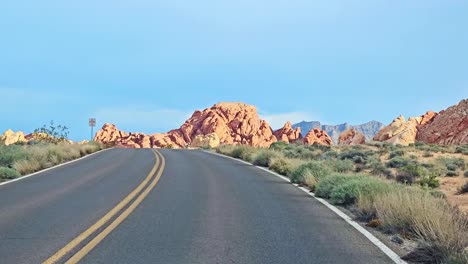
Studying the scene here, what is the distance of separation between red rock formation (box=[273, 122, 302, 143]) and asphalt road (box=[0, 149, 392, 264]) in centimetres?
11226

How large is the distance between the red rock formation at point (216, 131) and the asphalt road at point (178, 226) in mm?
106558

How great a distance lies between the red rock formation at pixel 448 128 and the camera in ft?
261

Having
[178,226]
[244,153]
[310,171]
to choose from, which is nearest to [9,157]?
[310,171]

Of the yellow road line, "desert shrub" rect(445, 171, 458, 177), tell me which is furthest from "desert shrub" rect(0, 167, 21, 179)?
"desert shrub" rect(445, 171, 458, 177)

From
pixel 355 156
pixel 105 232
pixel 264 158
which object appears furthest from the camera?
pixel 355 156

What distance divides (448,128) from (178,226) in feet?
266

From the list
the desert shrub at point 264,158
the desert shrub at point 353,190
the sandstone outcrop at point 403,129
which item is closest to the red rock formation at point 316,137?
the sandstone outcrop at point 403,129

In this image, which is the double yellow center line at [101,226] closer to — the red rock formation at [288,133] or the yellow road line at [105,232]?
the yellow road line at [105,232]

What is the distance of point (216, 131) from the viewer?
407 feet

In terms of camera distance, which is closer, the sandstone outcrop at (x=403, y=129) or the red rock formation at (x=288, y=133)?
the sandstone outcrop at (x=403, y=129)

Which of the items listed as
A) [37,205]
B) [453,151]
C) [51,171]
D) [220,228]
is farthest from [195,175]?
[453,151]

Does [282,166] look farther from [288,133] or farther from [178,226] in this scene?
[288,133]

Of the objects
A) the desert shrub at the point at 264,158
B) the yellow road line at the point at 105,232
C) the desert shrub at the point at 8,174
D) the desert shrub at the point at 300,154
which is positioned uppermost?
the desert shrub at the point at 300,154

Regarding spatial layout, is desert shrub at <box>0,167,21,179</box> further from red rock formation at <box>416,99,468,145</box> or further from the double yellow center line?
red rock formation at <box>416,99,468,145</box>
